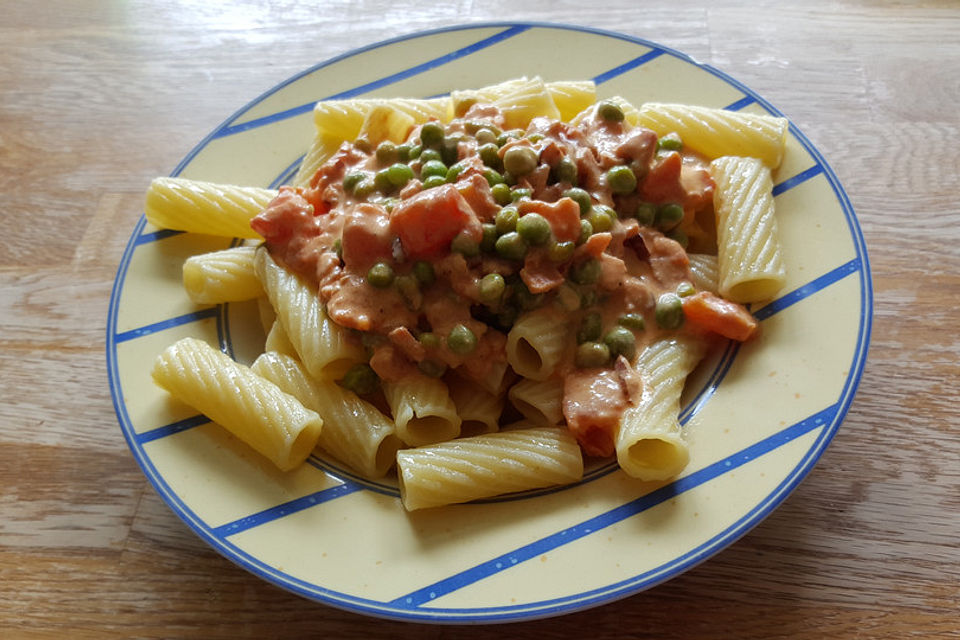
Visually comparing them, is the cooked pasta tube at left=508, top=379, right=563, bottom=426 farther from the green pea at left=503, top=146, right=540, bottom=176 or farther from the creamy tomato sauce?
the green pea at left=503, top=146, right=540, bottom=176

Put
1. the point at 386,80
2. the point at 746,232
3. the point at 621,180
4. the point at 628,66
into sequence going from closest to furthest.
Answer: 1. the point at 746,232
2. the point at 621,180
3. the point at 628,66
4. the point at 386,80

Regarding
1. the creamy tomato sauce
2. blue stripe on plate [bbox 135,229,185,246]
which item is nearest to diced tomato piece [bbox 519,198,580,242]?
the creamy tomato sauce

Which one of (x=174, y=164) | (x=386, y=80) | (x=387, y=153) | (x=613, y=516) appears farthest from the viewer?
(x=174, y=164)

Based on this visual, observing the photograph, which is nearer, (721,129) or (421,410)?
(421,410)

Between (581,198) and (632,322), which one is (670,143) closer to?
(581,198)

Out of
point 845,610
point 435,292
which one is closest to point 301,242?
point 435,292

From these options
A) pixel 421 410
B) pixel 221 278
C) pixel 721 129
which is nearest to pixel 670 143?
pixel 721 129

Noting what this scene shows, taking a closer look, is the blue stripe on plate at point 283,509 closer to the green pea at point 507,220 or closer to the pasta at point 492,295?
the pasta at point 492,295

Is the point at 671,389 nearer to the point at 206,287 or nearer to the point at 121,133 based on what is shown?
the point at 206,287
